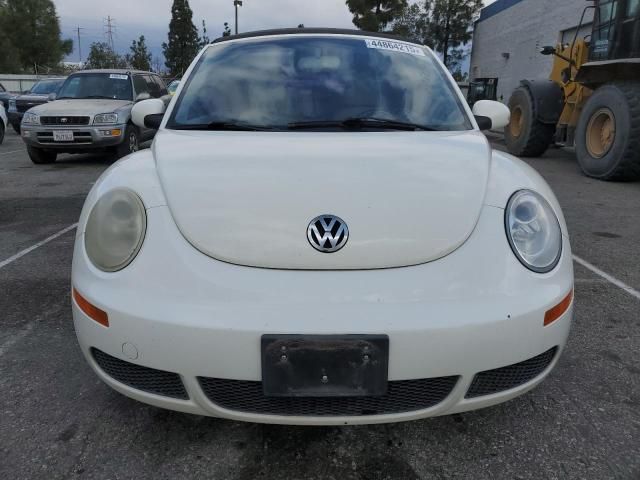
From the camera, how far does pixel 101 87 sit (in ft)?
30.0

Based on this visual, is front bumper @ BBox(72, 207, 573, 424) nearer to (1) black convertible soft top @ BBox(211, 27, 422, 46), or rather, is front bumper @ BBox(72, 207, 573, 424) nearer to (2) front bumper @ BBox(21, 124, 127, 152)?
(1) black convertible soft top @ BBox(211, 27, 422, 46)

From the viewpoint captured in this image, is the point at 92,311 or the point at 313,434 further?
the point at 313,434

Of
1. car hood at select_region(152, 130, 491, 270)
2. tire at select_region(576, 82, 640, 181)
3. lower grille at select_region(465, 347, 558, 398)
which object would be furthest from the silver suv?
lower grille at select_region(465, 347, 558, 398)

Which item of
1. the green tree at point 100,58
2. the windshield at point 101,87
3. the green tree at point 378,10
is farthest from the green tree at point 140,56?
the windshield at point 101,87

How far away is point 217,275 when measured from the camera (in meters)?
1.52

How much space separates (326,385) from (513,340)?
0.56 meters

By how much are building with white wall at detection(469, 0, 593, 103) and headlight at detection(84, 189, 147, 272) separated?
17878 mm

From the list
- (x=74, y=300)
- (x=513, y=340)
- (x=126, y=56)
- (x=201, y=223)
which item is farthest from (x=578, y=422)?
(x=126, y=56)

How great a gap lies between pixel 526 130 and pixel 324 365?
924cm

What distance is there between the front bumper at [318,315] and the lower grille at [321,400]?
0.6 inches

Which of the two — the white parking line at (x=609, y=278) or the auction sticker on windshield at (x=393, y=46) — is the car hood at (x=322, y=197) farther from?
the white parking line at (x=609, y=278)

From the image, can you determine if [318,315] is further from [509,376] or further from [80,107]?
[80,107]

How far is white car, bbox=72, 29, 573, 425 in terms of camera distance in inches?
56.3

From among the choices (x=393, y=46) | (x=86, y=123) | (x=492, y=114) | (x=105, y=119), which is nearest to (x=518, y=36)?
(x=105, y=119)
